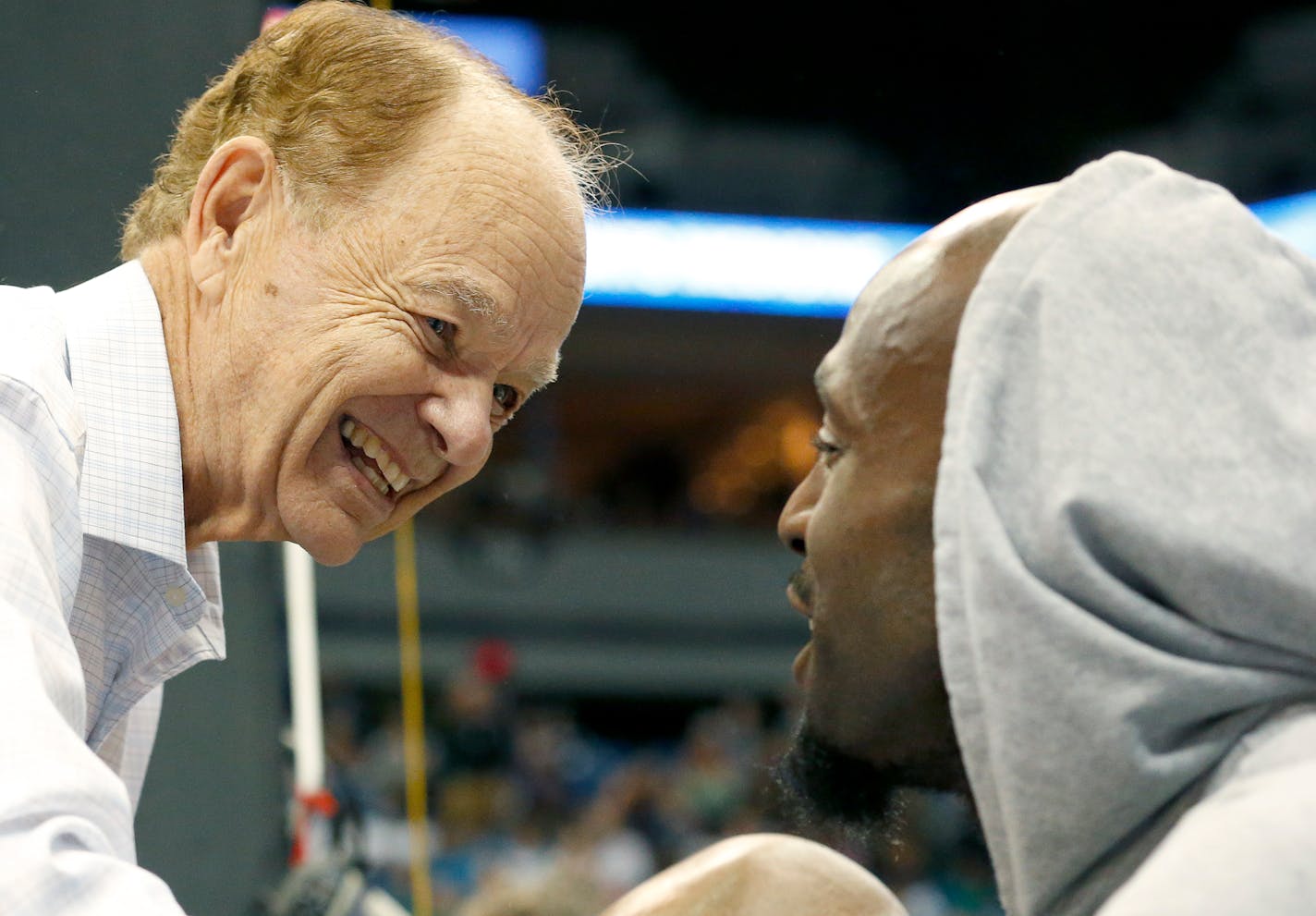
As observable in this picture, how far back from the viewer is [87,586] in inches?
37.7

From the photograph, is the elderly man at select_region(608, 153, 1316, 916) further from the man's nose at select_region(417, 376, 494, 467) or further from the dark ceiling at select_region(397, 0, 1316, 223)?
the dark ceiling at select_region(397, 0, 1316, 223)

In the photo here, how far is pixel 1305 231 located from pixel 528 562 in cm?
412

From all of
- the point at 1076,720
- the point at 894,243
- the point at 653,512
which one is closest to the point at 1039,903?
the point at 1076,720

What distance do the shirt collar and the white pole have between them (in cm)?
56

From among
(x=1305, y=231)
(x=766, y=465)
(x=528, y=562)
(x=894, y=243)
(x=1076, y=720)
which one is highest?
(x=1076, y=720)

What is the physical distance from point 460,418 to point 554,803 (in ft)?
14.4

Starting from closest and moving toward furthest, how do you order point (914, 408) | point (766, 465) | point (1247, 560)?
point (1247, 560) → point (914, 408) → point (766, 465)

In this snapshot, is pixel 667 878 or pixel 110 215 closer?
pixel 667 878

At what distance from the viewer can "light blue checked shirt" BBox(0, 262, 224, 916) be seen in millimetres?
620

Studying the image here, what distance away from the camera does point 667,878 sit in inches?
34.0

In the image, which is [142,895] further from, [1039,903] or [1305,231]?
[1305,231]

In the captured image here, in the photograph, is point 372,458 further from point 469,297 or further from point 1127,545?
point 1127,545

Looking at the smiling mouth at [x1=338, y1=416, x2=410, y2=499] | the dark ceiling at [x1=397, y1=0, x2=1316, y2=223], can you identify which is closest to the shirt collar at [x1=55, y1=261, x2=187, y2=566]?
the smiling mouth at [x1=338, y1=416, x2=410, y2=499]

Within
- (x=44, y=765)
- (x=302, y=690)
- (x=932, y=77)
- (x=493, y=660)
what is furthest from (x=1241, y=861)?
(x=493, y=660)
